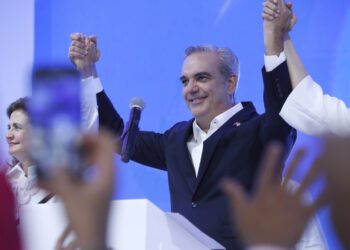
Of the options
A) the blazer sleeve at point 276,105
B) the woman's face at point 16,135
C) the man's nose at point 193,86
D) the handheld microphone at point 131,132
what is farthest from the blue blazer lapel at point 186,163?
the woman's face at point 16,135

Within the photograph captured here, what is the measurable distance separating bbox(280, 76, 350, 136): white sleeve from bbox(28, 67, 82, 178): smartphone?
3.59 ft

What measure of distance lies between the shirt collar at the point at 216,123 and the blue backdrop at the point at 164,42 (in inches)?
18.4

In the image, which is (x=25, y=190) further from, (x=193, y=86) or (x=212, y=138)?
(x=193, y=86)

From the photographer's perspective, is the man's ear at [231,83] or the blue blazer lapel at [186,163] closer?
the blue blazer lapel at [186,163]

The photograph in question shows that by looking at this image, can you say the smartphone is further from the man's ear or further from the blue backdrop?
the blue backdrop

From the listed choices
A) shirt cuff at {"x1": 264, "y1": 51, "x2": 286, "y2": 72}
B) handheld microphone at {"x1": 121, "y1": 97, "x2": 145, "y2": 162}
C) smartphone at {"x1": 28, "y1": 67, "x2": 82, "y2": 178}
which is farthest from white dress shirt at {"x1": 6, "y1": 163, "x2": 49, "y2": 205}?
smartphone at {"x1": 28, "y1": 67, "x2": 82, "y2": 178}

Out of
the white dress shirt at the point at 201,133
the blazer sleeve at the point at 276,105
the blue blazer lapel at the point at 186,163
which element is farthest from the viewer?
the white dress shirt at the point at 201,133

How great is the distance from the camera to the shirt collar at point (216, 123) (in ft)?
7.87

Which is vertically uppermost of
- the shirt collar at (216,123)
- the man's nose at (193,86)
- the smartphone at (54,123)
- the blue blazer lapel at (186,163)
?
the smartphone at (54,123)

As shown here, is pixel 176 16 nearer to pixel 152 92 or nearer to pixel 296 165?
pixel 152 92

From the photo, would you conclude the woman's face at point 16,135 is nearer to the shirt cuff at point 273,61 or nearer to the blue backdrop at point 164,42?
the blue backdrop at point 164,42

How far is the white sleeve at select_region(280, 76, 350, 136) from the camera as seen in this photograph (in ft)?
5.28

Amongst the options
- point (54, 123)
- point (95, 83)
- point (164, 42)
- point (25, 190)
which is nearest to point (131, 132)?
point (25, 190)

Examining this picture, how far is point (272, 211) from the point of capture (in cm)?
51
